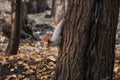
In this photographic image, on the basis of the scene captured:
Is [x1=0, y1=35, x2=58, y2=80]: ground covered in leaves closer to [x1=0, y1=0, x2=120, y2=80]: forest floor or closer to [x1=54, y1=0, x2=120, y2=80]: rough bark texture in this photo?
[x1=0, y1=0, x2=120, y2=80]: forest floor

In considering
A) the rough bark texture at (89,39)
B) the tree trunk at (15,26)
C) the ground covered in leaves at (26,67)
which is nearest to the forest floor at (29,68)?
the ground covered in leaves at (26,67)

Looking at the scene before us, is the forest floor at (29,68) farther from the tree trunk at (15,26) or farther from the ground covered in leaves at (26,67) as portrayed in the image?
the tree trunk at (15,26)

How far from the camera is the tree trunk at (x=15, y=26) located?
6.41 metres

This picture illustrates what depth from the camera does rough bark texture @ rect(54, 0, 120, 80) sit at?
4215mm

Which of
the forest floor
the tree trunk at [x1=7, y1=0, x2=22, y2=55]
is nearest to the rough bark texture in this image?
the forest floor

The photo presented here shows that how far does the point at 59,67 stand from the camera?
15.1ft

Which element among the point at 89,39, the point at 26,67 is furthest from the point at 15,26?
the point at 89,39

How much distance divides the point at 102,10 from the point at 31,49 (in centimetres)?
413

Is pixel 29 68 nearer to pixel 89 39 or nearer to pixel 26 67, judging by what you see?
pixel 26 67

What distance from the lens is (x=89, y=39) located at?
4.29m

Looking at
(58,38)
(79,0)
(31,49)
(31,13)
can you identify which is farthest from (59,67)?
(31,13)

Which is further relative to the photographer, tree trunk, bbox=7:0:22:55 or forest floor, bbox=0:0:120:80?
tree trunk, bbox=7:0:22:55

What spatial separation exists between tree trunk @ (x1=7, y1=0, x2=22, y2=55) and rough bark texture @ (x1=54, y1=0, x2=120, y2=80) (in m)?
2.17

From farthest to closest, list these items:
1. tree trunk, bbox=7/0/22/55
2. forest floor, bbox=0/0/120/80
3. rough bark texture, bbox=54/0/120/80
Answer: tree trunk, bbox=7/0/22/55
forest floor, bbox=0/0/120/80
rough bark texture, bbox=54/0/120/80
